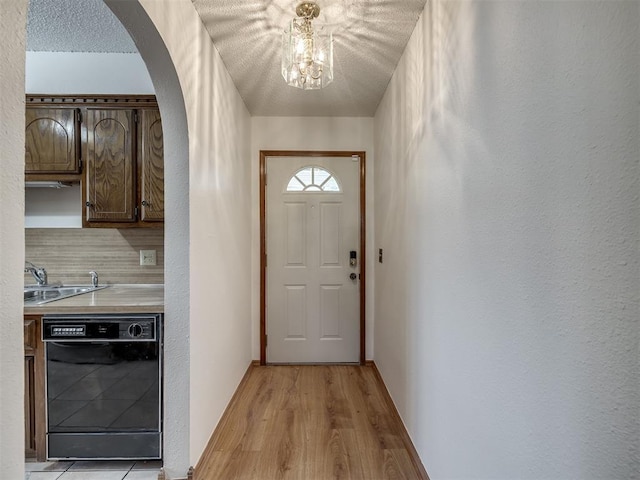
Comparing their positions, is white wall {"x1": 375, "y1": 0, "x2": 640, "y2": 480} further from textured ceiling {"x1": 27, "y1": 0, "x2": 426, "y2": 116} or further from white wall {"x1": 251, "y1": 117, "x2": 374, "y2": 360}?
white wall {"x1": 251, "y1": 117, "x2": 374, "y2": 360}

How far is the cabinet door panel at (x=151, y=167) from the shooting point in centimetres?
214

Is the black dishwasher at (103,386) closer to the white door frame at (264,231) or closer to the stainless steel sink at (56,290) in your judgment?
the stainless steel sink at (56,290)

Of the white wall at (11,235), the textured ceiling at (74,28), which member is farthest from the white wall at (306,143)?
the white wall at (11,235)

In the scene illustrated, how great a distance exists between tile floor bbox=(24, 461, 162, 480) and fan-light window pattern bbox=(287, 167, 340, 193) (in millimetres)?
2363

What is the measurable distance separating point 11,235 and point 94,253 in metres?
2.11

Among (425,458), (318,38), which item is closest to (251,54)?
(318,38)

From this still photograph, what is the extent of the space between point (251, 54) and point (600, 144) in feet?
6.77

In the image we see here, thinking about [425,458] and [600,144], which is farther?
[425,458]

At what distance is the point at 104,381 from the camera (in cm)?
175

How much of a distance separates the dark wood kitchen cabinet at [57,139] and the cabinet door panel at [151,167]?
416 mm

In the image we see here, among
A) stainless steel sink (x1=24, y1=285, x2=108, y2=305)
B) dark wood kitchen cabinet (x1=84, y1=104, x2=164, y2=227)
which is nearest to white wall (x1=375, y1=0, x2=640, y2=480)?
dark wood kitchen cabinet (x1=84, y1=104, x2=164, y2=227)

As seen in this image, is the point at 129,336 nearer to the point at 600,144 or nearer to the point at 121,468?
the point at 121,468

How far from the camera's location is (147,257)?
8.21 feet

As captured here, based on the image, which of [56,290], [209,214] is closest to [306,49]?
[209,214]
